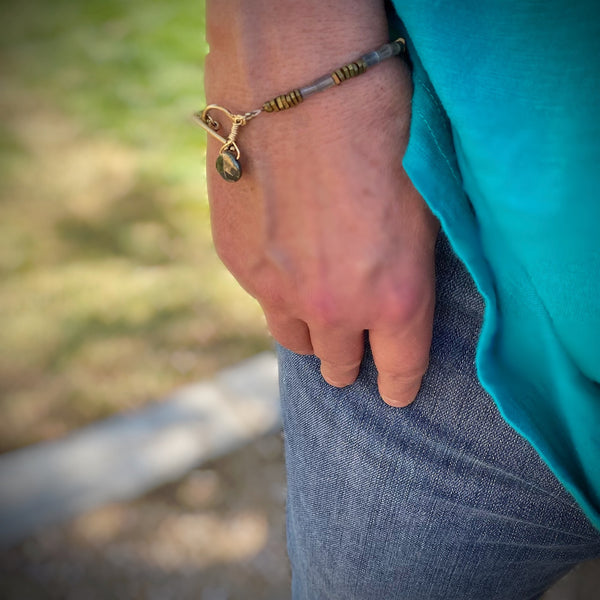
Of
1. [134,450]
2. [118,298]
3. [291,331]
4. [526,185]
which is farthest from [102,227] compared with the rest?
[526,185]

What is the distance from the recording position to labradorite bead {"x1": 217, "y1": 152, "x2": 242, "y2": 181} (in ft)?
2.19

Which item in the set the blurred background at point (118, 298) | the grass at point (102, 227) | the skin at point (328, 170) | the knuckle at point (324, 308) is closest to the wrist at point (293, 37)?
the skin at point (328, 170)

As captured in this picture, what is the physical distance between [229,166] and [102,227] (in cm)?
255

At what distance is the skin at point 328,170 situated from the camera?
64 cm

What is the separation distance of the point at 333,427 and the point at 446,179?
379 mm

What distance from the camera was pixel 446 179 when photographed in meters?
0.64

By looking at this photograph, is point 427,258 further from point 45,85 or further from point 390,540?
point 45,85

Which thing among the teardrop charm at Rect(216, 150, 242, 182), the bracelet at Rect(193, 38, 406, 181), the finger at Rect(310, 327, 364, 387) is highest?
the bracelet at Rect(193, 38, 406, 181)

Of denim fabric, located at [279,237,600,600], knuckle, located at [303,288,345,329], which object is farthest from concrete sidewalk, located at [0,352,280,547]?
knuckle, located at [303,288,345,329]

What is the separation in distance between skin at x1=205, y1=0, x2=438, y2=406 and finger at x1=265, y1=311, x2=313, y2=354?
0.17 ft

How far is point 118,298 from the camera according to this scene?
2.68 meters

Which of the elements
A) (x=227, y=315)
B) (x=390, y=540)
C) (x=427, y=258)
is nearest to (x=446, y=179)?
(x=427, y=258)

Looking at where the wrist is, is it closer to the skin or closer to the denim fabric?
the skin

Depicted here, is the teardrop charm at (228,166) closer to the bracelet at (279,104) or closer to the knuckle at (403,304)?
the bracelet at (279,104)
